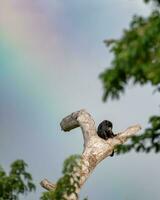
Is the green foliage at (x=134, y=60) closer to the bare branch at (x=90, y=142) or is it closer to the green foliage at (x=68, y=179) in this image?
the green foliage at (x=68, y=179)

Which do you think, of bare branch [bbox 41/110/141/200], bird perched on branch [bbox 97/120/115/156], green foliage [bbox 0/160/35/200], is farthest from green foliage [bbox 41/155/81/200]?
bird perched on branch [bbox 97/120/115/156]

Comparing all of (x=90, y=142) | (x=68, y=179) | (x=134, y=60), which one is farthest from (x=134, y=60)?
(x=90, y=142)

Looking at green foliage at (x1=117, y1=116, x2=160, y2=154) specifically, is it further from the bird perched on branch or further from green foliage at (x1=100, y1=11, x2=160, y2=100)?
the bird perched on branch

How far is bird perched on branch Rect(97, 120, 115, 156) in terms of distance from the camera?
56.4 ft

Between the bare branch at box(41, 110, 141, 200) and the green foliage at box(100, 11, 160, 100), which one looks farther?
the bare branch at box(41, 110, 141, 200)

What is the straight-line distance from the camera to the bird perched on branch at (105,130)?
56.4 feet

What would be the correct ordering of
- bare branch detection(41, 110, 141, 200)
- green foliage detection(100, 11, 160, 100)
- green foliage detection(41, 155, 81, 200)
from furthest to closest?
bare branch detection(41, 110, 141, 200)
green foliage detection(41, 155, 81, 200)
green foliage detection(100, 11, 160, 100)

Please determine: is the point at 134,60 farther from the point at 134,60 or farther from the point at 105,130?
the point at 105,130

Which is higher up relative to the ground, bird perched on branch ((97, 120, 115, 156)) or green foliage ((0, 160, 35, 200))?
bird perched on branch ((97, 120, 115, 156))

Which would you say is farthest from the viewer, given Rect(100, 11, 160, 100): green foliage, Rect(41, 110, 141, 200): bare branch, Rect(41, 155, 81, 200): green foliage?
Rect(41, 110, 141, 200): bare branch

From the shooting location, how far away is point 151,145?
973cm

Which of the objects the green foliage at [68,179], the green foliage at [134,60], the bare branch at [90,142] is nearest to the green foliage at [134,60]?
the green foliage at [134,60]

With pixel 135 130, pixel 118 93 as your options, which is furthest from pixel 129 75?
pixel 135 130

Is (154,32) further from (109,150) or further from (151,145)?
(109,150)
